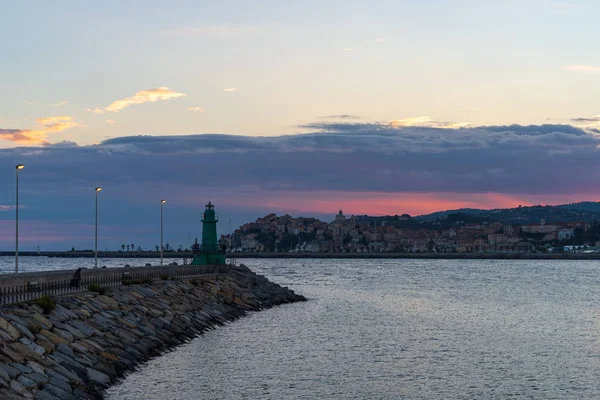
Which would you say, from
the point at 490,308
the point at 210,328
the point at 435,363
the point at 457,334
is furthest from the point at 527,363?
the point at 490,308

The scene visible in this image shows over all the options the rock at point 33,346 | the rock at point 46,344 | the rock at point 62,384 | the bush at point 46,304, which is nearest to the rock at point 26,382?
the rock at point 62,384

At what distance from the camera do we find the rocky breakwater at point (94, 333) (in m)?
22.5

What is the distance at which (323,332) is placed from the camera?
42.3 m

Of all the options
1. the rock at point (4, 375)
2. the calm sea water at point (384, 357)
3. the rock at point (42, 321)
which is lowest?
the calm sea water at point (384, 357)

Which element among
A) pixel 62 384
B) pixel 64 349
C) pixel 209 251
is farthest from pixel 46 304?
pixel 209 251

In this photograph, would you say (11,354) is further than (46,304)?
No

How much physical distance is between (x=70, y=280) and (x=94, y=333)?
32.1 feet

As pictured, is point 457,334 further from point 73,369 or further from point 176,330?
point 73,369

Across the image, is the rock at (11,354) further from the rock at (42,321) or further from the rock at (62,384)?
the rock at (42,321)

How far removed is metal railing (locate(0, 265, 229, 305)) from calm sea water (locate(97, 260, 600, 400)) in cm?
564

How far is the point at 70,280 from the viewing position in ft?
129

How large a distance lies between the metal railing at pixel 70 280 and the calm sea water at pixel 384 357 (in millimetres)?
5644

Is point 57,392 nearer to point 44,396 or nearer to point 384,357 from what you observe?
point 44,396

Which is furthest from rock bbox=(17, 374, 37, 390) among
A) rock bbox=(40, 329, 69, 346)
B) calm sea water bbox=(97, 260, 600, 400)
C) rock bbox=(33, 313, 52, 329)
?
rock bbox=(33, 313, 52, 329)
